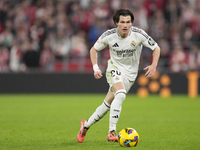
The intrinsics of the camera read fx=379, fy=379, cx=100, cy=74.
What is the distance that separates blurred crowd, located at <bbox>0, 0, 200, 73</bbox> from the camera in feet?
51.3

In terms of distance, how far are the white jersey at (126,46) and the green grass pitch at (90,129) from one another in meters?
1.26

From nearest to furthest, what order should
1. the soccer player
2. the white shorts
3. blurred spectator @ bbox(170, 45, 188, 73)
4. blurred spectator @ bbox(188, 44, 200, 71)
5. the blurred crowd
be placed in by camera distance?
the soccer player, the white shorts, blurred spectator @ bbox(188, 44, 200, 71), blurred spectator @ bbox(170, 45, 188, 73), the blurred crowd

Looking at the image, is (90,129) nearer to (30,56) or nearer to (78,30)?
(30,56)

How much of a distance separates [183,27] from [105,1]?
3.74 meters

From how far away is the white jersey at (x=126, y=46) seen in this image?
6.26 meters

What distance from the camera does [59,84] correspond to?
16000mm

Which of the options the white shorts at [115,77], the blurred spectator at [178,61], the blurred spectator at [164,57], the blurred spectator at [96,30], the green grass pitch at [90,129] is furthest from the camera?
the blurred spectator at [96,30]

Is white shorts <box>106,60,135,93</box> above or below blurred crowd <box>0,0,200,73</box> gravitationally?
below

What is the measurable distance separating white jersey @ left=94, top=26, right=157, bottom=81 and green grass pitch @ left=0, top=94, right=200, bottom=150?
1258 mm

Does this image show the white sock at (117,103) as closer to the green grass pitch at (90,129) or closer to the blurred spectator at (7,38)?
the green grass pitch at (90,129)

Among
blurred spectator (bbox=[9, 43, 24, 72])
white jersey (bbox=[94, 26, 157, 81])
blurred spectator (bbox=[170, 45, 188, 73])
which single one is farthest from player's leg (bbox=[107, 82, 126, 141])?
blurred spectator (bbox=[9, 43, 24, 72])

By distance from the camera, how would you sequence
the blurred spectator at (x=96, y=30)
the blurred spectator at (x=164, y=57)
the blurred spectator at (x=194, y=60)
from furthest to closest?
the blurred spectator at (x=96, y=30), the blurred spectator at (x=164, y=57), the blurred spectator at (x=194, y=60)

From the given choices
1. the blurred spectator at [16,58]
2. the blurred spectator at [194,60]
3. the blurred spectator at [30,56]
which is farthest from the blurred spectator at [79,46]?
the blurred spectator at [194,60]

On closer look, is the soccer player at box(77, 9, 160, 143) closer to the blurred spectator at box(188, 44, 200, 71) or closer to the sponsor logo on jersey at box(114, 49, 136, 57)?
the sponsor logo on jersey at box(114, 49, 136, 57)
